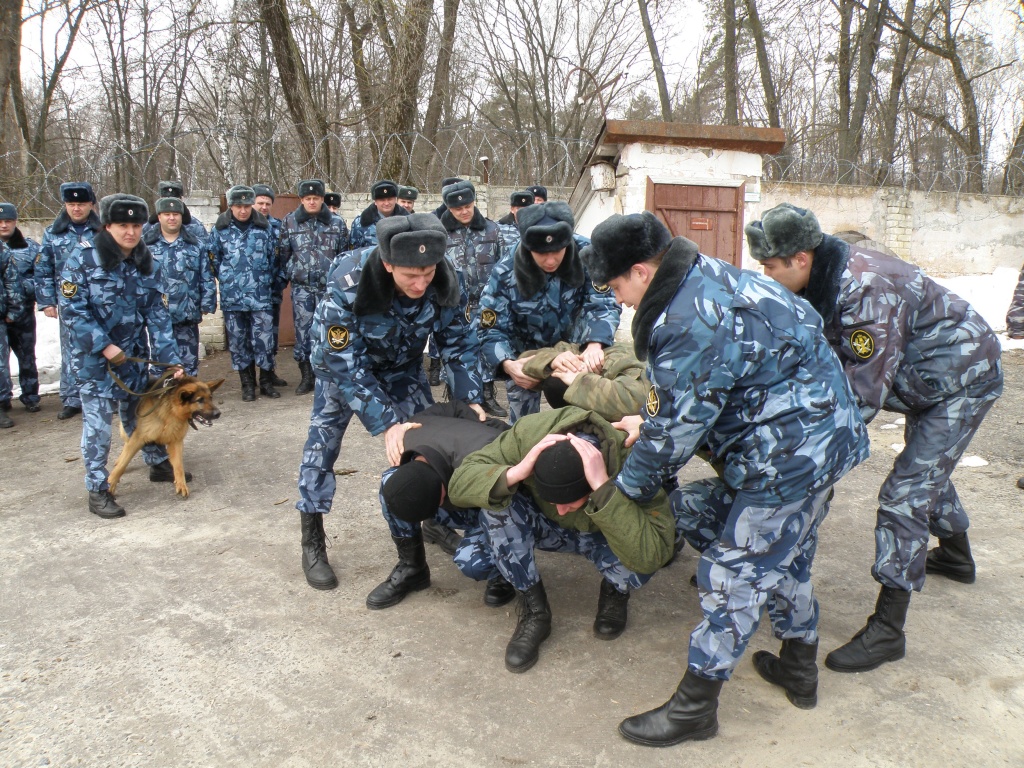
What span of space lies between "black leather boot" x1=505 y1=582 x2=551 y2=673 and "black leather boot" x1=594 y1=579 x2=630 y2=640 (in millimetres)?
214

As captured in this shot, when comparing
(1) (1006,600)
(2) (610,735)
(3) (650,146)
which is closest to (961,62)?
(3) (650,146)

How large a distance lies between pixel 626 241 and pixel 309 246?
6.06 metres

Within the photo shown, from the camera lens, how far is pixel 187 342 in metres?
7.46

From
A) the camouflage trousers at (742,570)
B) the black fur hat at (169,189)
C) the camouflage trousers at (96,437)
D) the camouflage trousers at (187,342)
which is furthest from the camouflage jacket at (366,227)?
the camouflage trousers at (742,570)

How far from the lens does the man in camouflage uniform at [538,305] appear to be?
4145 millimetres

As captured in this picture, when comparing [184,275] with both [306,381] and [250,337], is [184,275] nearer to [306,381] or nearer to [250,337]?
[250,337]

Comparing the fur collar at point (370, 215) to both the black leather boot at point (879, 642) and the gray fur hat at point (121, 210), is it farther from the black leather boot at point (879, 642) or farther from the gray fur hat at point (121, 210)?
the black leather boot at point (879, 642)

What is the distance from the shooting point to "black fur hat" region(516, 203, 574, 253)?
398 centimetres

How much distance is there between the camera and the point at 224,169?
10750 mm

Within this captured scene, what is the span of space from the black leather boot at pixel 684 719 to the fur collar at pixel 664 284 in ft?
3.68

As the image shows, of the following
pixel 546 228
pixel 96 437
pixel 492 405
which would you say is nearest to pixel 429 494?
pixel 546 228

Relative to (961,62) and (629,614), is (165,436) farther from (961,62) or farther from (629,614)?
(961,62)

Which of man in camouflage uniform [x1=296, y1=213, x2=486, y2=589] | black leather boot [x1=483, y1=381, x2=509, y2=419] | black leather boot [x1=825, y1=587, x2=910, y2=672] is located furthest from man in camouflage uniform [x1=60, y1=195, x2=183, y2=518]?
black leather boot [x1=825, y1=587, x2=910, y2=672]

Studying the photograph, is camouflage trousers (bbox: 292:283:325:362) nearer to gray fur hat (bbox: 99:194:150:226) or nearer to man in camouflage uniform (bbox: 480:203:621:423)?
gray fur hat (bbox: 99:194:150:226)
